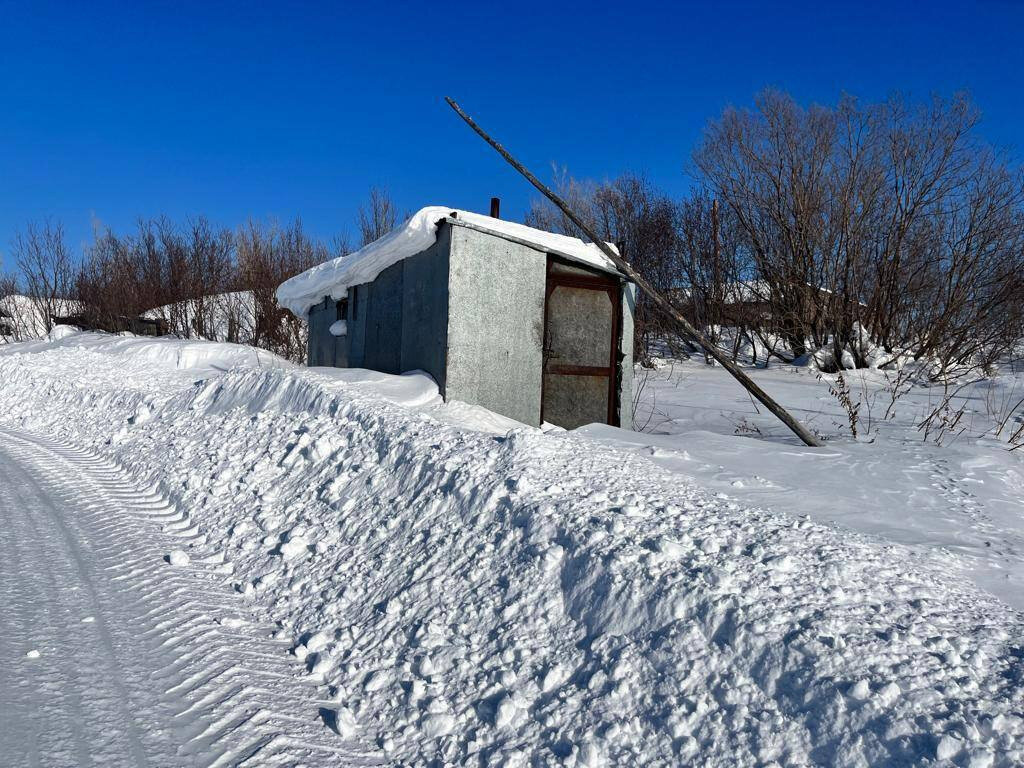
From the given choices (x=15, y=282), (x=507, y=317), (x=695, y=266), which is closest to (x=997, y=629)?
(x=507, y=317)

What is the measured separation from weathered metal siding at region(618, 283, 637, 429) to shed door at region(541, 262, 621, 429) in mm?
97

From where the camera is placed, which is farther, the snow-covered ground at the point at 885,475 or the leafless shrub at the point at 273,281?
the leafless shrub at the point at 273,281

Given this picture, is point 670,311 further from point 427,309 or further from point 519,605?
point 519,605

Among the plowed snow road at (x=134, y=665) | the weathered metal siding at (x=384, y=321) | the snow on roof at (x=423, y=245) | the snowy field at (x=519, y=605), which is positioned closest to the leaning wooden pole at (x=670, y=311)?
the snow on roof at (x=423, y=245)

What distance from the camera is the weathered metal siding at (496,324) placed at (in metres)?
8.20

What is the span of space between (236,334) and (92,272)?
789 centimetres

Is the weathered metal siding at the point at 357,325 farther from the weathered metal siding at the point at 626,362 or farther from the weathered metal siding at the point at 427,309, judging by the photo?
the weathered metal siding at the point at 626,362

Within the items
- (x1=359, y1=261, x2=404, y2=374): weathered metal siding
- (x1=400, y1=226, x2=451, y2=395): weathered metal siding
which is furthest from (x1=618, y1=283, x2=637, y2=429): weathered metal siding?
(x1=359, y1=261, x2=404, y2=374): weathered metal siding

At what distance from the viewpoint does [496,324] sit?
8516 mm

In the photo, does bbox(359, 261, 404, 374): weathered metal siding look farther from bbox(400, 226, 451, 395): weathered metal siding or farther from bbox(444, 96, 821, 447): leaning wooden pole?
bbox(444, 96, 821, 447): leaning wooden pole

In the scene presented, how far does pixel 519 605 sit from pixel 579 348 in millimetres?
6114

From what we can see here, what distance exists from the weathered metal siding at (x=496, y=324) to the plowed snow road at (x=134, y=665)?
12.4 ft

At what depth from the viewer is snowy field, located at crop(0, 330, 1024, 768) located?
2643 mm

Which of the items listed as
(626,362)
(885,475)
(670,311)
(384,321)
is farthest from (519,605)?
(384,321)
